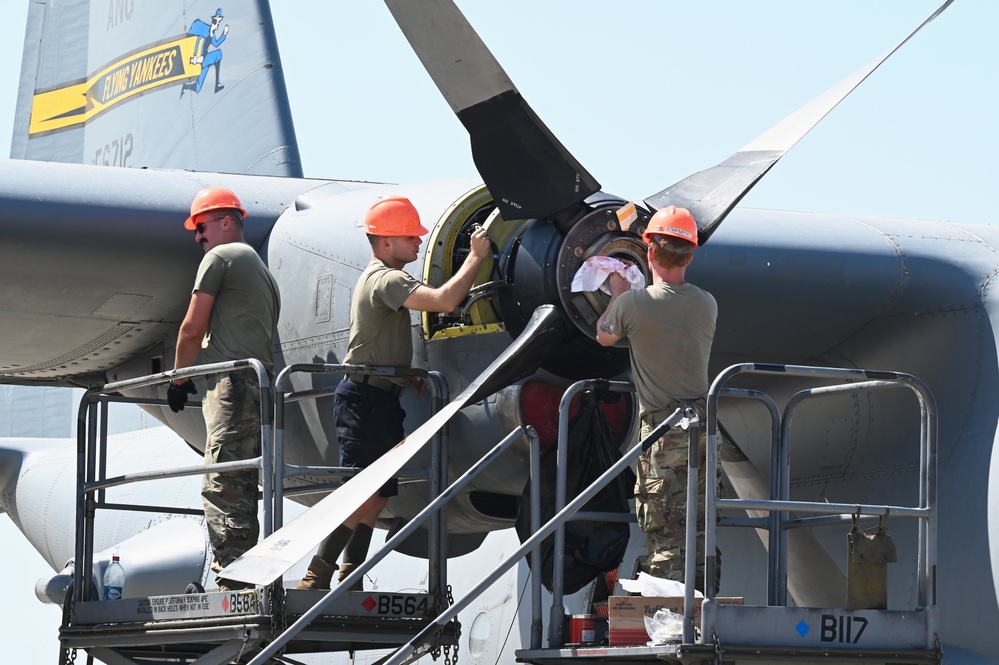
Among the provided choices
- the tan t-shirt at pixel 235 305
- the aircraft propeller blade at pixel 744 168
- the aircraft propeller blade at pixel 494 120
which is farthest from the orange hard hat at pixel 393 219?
the aircraft propeller blade at pixel 744 168

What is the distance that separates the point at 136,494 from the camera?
42.8 feet

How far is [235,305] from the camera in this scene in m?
7.39

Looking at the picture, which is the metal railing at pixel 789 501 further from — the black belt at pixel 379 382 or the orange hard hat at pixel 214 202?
the orange hard hat at pixel 214 202

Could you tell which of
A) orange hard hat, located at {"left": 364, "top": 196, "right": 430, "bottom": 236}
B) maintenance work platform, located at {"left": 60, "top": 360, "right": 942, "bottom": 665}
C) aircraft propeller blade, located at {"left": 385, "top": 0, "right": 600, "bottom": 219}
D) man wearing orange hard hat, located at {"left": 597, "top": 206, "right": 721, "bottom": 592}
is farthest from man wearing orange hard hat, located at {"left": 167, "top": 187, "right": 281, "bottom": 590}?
man wearing orange hard hat, located at {"left": 597, "top": 206, "right": 721, "bottom": 592}

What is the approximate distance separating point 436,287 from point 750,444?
2664mm

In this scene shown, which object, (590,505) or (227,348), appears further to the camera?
(227,348)

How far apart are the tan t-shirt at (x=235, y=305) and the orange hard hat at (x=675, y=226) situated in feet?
6.52

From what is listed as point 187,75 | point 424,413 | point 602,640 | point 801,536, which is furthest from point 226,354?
point 187,75

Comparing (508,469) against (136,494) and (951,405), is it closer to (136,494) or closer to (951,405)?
(951,405)

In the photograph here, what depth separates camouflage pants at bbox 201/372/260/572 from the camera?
700 centimetres

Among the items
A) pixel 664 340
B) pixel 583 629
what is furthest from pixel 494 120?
pixel 583 629

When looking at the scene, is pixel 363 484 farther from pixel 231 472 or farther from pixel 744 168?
pixel 744 168

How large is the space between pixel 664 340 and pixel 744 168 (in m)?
1.47

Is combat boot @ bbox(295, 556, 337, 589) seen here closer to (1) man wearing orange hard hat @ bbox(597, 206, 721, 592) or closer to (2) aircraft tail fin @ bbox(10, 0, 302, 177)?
(1) man wearing orange hard hat @ bbox(597, 206, 721, 592)
